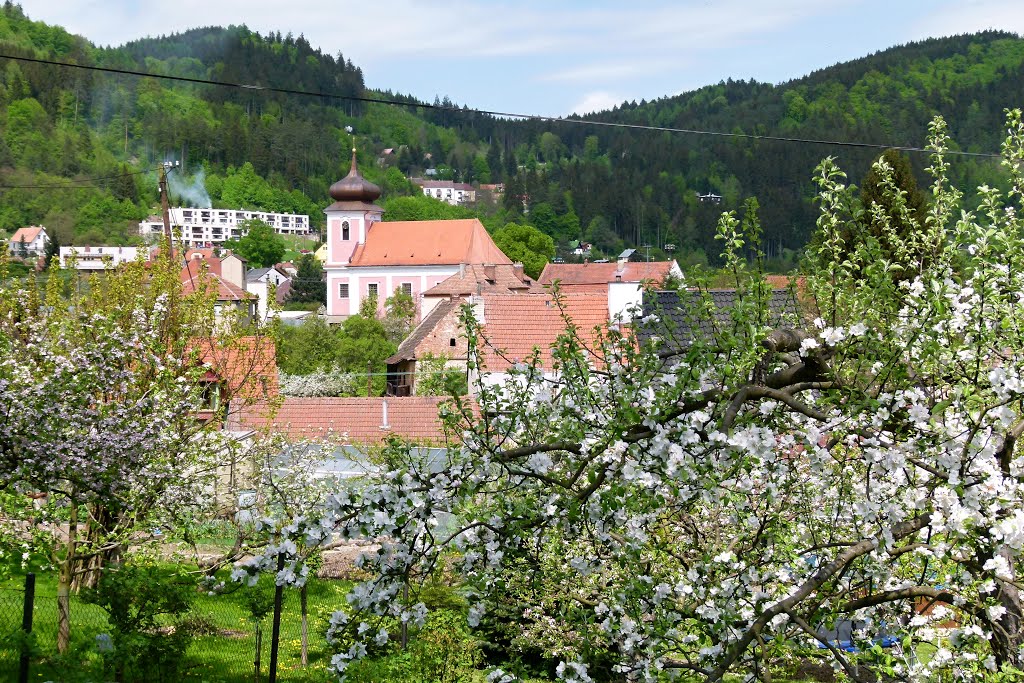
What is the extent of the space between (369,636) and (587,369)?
1.29 metres

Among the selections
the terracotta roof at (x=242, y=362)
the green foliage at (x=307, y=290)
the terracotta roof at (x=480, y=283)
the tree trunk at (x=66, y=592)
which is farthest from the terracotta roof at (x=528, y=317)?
the green foliage at (x=307, y=290)

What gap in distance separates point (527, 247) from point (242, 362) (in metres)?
80.0

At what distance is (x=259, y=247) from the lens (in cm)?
13125

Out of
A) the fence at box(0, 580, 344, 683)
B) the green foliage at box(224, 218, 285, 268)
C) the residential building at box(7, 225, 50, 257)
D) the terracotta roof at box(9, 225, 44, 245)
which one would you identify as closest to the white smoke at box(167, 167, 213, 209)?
the green foliage at box(224, 218, 285, 268)

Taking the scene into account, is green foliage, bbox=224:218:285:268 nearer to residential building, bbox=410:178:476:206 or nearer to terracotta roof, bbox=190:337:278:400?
residential building, bbox=410:178:476:206

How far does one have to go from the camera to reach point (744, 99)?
183875mm

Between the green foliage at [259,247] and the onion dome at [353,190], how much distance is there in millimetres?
43438

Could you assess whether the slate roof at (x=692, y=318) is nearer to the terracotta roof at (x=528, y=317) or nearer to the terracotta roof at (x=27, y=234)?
the terracotta roof at (x=528, y=317)

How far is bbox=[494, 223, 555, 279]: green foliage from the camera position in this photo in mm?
90250

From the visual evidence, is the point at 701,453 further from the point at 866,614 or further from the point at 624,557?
the point at 866,614

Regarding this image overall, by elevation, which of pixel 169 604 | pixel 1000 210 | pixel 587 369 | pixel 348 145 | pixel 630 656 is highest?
pixel 348 145

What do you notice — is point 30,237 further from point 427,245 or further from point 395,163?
point 395,163

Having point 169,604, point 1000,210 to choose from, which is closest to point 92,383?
point 169,604

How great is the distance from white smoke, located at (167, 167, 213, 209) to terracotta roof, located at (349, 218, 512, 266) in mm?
87476
